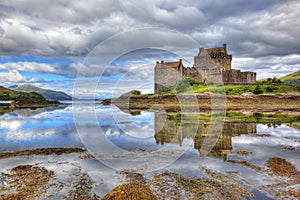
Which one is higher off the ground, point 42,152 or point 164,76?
point 164,76

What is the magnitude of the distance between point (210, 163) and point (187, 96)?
55.7m

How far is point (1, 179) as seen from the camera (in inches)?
446

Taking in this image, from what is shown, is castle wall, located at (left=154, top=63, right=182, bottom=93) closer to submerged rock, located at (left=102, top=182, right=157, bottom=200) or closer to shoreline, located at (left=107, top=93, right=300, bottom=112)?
shoreline, located at (left=107, top=93, right=300, bottom=112)

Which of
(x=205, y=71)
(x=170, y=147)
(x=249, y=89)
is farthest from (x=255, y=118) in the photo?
(x=205, y=71)

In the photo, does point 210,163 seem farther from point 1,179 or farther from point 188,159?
point 1,179

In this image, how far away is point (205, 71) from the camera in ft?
279

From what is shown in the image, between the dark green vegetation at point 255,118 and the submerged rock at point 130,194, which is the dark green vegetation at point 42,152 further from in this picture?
the dark green vegetation at point 255,118

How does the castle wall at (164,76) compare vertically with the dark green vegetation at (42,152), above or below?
above

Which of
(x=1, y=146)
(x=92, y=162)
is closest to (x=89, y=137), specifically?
(x=1, y=146)

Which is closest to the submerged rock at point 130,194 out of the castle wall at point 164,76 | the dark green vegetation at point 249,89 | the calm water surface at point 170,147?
the calm water surface at point 170,147

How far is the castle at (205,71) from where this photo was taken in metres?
78.4

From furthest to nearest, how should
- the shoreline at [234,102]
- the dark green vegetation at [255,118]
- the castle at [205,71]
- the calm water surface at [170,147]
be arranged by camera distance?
the castle at [205,71]
the shoreline at [234,102]
the dark green vegetation at [255,118]
the calm water surface at [170,147]

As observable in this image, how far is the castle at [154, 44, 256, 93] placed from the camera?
7838cm

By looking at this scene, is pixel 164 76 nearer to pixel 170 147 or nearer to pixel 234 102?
pixel 234 102
